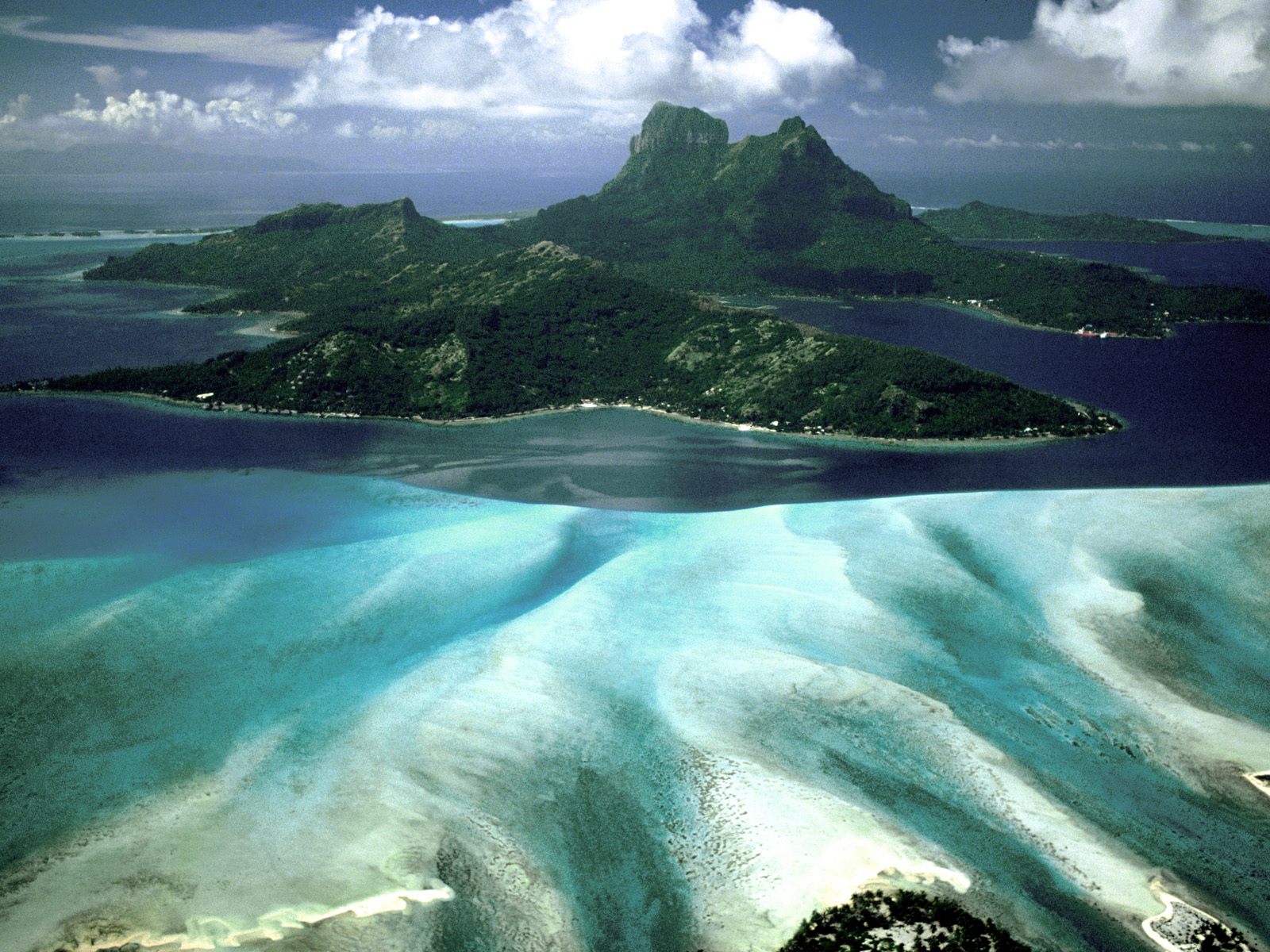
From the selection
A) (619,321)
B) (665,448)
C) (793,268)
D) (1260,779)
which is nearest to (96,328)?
(619,321)

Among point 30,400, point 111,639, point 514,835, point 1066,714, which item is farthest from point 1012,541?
point 30,400

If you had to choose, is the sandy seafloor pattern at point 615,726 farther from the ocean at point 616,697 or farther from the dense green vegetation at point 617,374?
the dense green vegetation at point 617,374

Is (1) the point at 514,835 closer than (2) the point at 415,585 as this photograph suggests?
Yes

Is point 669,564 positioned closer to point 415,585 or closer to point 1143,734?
point 415,585

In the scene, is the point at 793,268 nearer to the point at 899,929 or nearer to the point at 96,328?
the point at 96,328

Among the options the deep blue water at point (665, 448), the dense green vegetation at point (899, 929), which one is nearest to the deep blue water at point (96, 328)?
the deep blue water at point (665, 448)

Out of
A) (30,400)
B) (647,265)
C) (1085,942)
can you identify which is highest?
(647,265)
